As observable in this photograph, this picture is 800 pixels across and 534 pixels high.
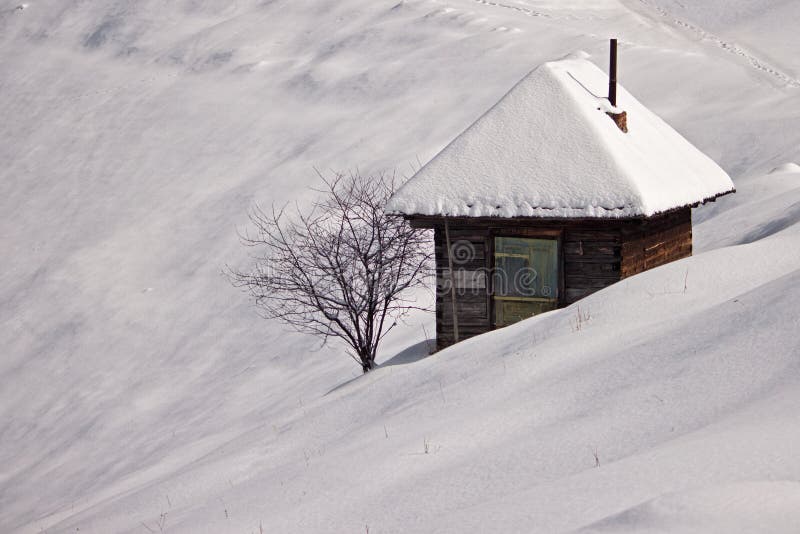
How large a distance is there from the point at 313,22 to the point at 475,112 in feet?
50.7

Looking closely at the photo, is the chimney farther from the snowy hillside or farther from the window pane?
the snowy hillside

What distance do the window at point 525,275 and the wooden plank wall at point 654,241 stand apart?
1091mm

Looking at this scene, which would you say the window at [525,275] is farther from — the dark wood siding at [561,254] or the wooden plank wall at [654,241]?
the wooden plank wall at [654,241]

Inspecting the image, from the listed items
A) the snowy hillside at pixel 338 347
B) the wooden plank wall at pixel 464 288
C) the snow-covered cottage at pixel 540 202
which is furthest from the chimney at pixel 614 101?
the snowy hillside at pixel 338 347

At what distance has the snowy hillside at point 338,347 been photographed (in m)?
5.63

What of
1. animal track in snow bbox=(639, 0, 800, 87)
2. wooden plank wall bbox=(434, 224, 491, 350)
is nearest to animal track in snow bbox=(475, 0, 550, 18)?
animal track in snow bbox=(639, 0, 800, 87)

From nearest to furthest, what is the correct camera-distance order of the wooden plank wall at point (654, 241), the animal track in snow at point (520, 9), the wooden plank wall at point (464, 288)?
the wooden plank wall at point (654, 241)
the wooden plank wall at point (464, 288)
the animal track in snow at point (520, 9)

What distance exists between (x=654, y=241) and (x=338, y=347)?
9.43 metres

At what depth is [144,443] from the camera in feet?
64.3

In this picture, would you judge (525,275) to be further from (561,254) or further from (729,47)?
(729,47)

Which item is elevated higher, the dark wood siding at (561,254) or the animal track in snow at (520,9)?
the dark wood siding at (561,254)

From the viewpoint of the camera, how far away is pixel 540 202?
1273 centimetres

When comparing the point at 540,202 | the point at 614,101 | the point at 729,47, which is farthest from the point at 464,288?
the point at 729,47

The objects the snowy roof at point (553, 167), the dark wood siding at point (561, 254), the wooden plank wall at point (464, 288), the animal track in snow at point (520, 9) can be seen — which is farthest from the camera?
the animal track in snow at point (520, 9)
